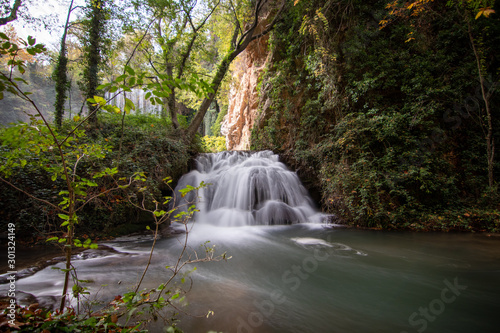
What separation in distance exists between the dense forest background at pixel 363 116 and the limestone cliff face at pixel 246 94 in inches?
130

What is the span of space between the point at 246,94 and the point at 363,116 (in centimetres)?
939

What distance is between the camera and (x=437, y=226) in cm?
531

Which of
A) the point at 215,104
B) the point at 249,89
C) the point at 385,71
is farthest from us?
the point at 215,104

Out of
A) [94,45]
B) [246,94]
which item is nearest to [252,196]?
[94,45]

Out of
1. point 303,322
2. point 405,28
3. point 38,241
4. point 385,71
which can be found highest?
point 405,28

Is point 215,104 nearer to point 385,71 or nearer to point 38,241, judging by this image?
point 385,71

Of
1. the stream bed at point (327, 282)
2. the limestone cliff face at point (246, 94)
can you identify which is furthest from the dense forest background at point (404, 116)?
the limestone cliff face at point (246, 94)

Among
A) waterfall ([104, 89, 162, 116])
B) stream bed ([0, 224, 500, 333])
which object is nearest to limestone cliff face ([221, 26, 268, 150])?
waterfall ([104, 89, 162, 116])

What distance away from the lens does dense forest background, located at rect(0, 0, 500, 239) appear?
5535 mm

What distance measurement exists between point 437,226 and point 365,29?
7523mm

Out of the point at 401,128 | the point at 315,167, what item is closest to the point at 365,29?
the point at 401,128

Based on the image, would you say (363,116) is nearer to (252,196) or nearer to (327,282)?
(252,196)

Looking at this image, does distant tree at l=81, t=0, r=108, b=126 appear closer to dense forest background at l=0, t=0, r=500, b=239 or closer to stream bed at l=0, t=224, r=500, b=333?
dense forest background at l=0, t=0, r=500, b=239

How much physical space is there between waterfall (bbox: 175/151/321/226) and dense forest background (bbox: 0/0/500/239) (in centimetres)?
67
